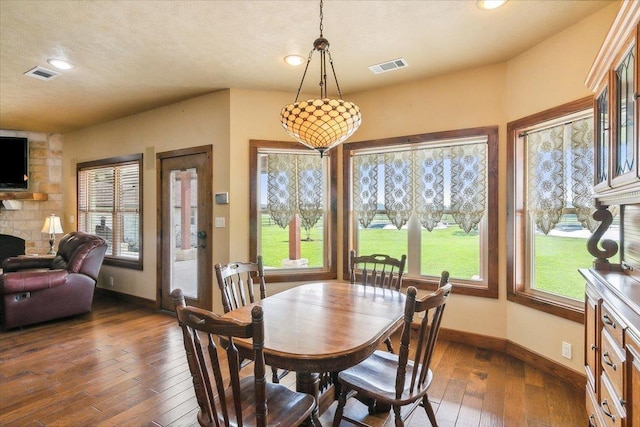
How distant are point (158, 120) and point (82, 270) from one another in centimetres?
218

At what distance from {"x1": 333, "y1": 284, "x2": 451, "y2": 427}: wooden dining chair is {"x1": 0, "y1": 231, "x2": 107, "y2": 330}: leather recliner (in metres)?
Result: 3.83

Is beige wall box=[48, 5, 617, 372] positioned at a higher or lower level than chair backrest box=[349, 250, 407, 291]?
higher

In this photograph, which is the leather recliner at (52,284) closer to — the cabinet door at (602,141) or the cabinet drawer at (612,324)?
the cabinet drawer at (612,324)

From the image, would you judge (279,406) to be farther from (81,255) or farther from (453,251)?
(81,255)

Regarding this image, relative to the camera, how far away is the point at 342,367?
145 cm

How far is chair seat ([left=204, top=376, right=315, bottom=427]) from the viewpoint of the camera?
1.45 metres

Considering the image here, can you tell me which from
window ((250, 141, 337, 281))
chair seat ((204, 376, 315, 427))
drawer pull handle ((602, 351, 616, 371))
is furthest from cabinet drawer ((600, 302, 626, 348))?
window ((250, 141, 337, 281))

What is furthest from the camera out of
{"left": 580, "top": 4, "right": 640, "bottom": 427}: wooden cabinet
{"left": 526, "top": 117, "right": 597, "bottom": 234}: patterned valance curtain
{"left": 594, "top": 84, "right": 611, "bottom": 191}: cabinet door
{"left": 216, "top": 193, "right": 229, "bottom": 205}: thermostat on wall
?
{"left": 216, "top": 193, "right": 229, "bottom": 205}: thermostat on wall

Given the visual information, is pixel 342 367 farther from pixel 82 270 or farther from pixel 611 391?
pixel 82 270

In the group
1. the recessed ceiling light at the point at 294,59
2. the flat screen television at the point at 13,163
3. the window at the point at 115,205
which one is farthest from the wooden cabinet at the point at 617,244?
the flat screen television at the point at 13,163

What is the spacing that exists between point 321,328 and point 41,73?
3836 mm

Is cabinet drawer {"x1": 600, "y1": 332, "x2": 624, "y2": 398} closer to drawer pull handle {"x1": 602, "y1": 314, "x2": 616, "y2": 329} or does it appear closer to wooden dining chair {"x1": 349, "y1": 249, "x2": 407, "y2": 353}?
drawer pull handle {"x1": 602, "y1": 314, "x2": 616, "y2": 329}

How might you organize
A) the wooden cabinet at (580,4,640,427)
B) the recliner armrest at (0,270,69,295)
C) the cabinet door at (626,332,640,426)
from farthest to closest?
the recliner armrest at (0,270,69,295) < the wooden cabinet at (580,4,640,427) < the cabinet door at (626,332,640,426)

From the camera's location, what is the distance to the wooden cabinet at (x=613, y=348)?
122 cm
